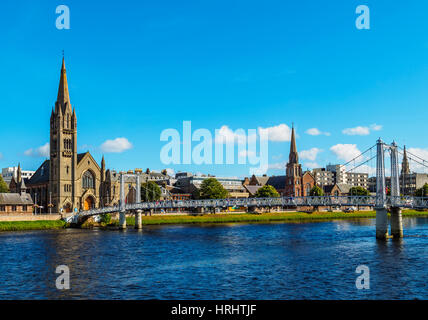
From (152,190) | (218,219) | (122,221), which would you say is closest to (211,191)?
(152,190)

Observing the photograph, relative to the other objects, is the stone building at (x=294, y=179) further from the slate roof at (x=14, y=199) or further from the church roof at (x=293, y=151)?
the slate roof at (x=14, y=199)

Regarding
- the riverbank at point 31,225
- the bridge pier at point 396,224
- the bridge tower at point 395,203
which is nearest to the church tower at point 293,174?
the riverbank at point 31,225

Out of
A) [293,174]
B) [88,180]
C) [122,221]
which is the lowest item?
[122,221]

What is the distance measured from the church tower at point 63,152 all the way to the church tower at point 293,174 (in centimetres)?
8701

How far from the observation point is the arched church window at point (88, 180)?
131875 millimetres

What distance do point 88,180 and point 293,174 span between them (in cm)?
8209

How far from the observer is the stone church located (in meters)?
125

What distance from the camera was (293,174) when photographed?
18188 cm

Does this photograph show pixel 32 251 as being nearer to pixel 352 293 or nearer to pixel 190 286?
pixel 190 286

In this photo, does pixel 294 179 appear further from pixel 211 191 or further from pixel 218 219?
pixel 218 219

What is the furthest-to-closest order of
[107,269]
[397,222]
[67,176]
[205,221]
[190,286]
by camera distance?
[67,176], [205,221], [397,222], [107,269], [190,286]

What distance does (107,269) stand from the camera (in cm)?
4316

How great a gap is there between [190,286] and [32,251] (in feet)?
91.8
